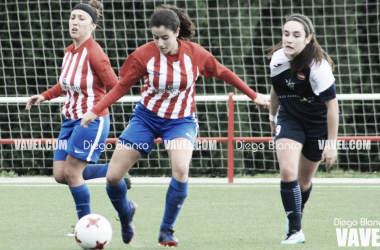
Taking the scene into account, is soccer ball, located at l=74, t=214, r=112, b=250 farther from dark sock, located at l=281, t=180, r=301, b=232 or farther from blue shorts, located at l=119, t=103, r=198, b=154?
dark sock, located at l=281, t=180, r=301, b=232

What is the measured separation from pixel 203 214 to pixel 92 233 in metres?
2.06

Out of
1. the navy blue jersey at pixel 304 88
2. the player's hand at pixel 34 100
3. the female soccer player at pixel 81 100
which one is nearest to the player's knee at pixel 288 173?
the navy blue jersey at pixel 304 88

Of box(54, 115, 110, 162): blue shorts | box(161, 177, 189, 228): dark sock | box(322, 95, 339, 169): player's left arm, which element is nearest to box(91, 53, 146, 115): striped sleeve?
box(54, 115, 110, 162): blue shorts

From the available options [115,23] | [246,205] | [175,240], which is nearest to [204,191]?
[246,205]

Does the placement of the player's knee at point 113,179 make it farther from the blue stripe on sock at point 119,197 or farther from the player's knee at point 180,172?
the player's knee at point 180,172

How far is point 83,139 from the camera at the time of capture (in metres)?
5.00

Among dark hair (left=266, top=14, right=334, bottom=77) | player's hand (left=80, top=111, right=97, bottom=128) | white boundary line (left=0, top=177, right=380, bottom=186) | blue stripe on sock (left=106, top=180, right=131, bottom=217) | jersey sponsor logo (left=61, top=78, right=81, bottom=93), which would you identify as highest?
dark hair (left=266, top=14, right=334, bottom=77)

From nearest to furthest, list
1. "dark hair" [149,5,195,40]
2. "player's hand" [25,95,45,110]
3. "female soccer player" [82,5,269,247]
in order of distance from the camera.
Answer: "dark hair" [149,5,195,40] → "female soccer player" [82,5,269,247] → "player's hand" [25,95,45,110]

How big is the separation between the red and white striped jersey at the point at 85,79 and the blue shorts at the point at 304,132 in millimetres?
1213

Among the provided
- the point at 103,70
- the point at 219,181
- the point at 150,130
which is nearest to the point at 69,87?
the point at 103,70

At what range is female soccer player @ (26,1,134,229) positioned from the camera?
5.04 m

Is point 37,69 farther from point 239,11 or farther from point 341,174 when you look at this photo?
point 341,174

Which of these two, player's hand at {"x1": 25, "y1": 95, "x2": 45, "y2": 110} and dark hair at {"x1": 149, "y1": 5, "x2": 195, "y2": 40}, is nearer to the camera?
dark hair at {"x1": 149, "y1": 5, "x2": 195, "y2": 40}

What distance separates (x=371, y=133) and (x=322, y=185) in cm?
329
